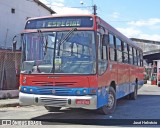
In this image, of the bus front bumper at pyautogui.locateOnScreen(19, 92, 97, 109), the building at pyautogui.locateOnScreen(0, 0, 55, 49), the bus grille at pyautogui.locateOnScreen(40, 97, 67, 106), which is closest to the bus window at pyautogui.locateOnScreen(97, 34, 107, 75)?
the bus front bumper at pyautogui.locateOnScreen(19, 92, 97, 109)

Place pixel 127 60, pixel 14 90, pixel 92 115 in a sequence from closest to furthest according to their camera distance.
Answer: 1. pixel 92 115
2. pixel 127 60
3. pixel 14 90

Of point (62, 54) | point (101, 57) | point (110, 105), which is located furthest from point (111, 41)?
point (62, 54)

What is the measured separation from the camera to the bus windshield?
381 inches

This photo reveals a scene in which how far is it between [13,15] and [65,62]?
45.4 feet

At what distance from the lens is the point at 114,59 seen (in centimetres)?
1202

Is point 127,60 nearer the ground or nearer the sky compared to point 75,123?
nearer the sky

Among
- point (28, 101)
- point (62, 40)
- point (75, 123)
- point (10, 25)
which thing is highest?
point (10, 25)

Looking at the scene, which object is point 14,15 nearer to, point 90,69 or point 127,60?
point 127,60

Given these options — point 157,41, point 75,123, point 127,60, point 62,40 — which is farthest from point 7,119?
point 157,41

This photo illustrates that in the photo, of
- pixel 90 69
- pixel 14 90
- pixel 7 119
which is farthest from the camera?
pixel 14 90

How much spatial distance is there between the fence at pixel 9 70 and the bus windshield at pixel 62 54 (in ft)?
24.9

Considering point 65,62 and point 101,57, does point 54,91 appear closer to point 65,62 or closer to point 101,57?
point 65,62

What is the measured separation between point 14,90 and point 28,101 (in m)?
7.37

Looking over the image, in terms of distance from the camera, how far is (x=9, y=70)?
1823 centimetres
